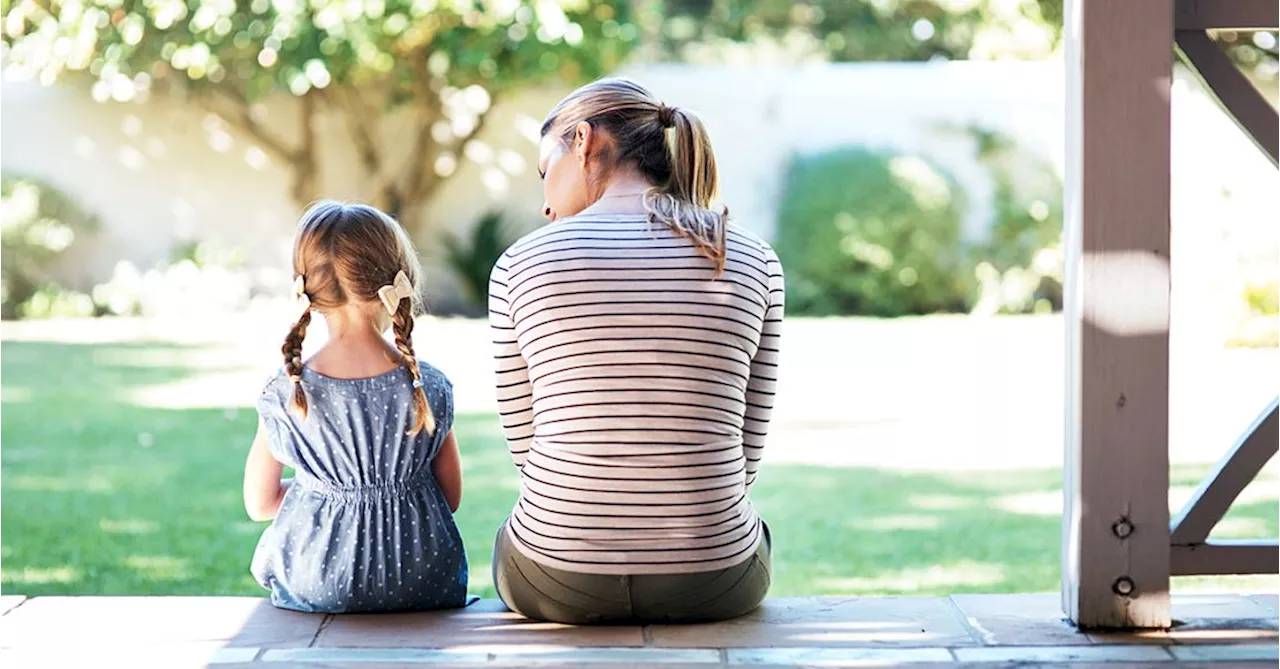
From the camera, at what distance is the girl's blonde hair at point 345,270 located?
2.89 meters

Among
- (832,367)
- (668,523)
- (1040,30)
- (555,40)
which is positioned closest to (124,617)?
(668,523)

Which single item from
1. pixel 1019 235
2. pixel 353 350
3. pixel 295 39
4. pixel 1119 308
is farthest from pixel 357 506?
pixel 1019 235

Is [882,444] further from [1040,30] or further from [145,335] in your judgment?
[1040,30]

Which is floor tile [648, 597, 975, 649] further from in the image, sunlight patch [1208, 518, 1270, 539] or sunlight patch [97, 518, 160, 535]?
sunlight patch [97, 518, 160, 535]

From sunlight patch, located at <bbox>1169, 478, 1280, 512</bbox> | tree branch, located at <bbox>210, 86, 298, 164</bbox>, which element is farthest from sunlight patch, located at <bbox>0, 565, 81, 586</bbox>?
tree branch, located at <bbox>210, 86, 298, 164</bbox>

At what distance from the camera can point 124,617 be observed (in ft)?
9.43

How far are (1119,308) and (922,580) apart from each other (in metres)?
1.74

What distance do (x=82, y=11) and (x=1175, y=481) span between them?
9.35m

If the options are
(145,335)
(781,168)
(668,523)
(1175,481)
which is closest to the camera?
(668,523)

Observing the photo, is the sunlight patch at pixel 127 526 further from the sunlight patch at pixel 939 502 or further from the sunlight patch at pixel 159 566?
the sunlight patch at pixel 939 502

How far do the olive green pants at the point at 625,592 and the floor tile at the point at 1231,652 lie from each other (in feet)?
2.46

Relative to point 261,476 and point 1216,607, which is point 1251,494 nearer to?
point 1216,607

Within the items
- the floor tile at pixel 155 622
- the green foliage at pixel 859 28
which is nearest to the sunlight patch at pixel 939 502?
the floor tile at pixel 155 622

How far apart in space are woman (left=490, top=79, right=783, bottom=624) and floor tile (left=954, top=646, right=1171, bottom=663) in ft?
1.43
